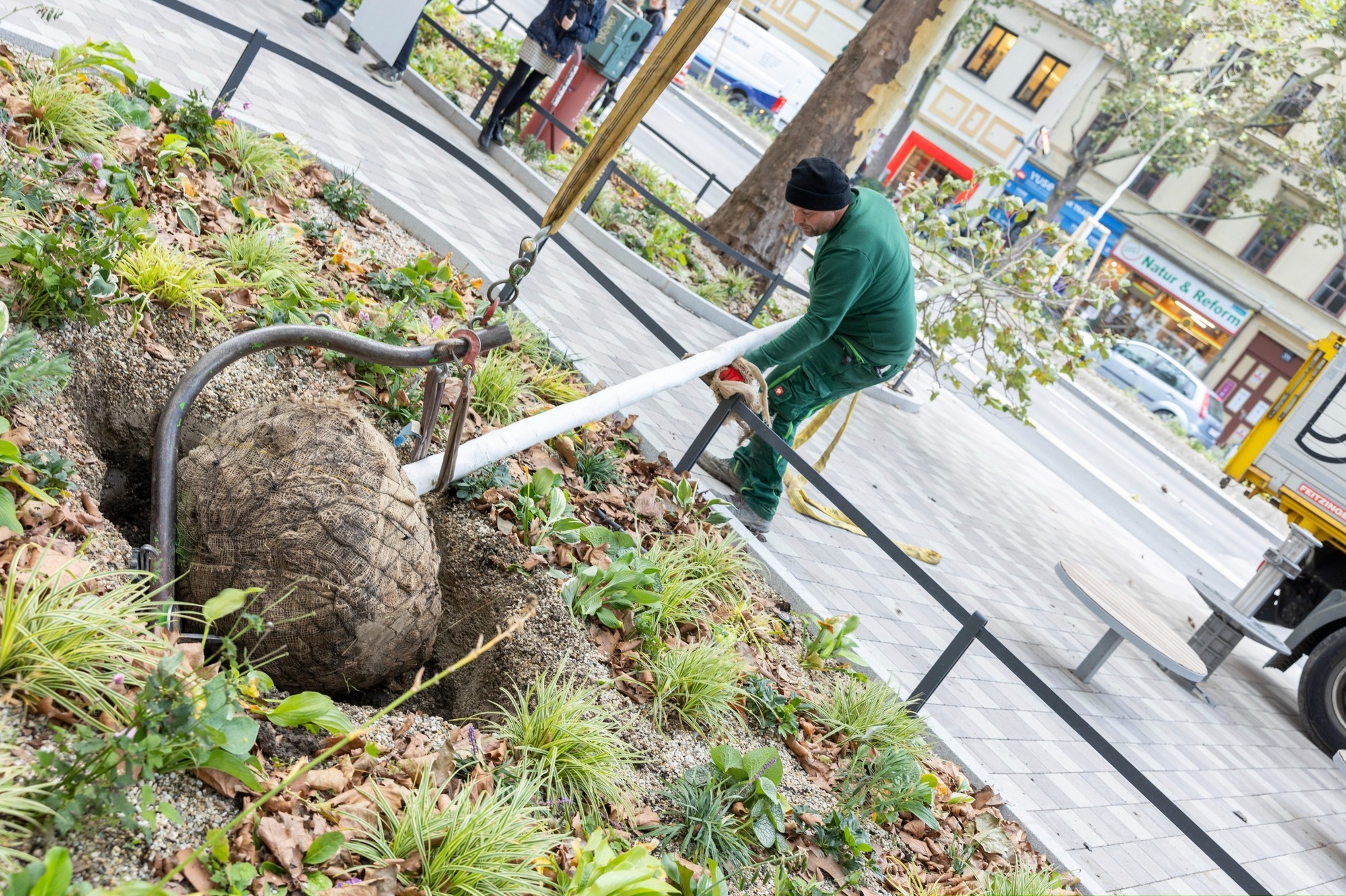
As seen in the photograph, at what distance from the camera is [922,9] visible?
10.3m

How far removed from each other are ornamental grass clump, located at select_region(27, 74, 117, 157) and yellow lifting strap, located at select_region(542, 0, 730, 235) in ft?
6.94

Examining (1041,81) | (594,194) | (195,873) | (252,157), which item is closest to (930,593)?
(195,873)

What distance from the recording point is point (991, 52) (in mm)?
32969

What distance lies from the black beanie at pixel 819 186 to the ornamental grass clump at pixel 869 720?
228cm

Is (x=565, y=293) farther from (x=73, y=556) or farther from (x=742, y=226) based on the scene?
(x=73, y=556)

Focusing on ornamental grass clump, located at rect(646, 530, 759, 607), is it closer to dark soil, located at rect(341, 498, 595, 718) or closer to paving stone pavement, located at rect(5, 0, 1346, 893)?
dark soil, located at rect(341, 498, 595, 718)

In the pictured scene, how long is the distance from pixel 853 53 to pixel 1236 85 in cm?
1747

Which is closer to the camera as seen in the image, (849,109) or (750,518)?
(750,518)

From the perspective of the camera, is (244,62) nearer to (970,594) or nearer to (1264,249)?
(970,594)

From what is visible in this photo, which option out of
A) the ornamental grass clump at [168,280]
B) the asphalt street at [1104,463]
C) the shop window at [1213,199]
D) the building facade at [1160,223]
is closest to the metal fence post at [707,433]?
the ornamental grass clump at [168,280]

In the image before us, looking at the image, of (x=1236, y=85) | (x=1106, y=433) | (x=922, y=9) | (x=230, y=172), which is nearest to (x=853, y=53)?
(x=922, y=9)

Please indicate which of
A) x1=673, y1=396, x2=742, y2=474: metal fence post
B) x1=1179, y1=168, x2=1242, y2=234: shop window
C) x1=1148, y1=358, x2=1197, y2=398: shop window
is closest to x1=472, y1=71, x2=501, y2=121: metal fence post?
x1=673, y1=396, x2=742, y2=474: metal fence post

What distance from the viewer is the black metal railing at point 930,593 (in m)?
3.58

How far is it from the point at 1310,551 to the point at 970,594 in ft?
14.4
